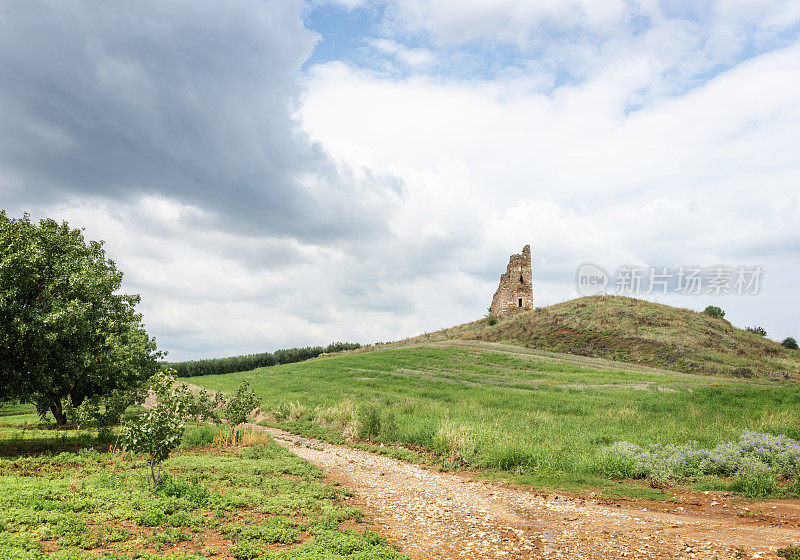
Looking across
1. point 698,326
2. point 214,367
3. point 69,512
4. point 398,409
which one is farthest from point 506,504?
point 214,367

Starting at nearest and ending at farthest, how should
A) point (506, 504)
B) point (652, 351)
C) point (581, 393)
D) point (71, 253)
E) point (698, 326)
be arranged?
point (506, 504), point (71, 253), point (581, 393), point (652, 351), point (698, 326)

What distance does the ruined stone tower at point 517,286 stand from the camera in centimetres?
7512

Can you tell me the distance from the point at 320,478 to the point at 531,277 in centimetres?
6767

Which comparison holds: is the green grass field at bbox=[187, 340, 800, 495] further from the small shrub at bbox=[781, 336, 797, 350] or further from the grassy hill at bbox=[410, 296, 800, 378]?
the small shrub at bbox=[781, 336, 797, 350]

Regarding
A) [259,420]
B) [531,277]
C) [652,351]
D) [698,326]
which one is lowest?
[259,420]

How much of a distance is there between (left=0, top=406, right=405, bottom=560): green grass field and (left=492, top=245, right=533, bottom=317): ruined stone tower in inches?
2549

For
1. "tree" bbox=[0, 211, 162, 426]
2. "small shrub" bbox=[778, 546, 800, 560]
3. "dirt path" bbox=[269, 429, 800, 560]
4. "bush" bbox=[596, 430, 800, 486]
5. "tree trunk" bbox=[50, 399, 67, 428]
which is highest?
"tree" bbox=[0, 211, 162, 426]

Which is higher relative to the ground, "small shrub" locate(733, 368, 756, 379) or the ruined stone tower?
the ruined stone tower

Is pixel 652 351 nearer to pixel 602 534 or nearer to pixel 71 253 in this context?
pixel 602 534

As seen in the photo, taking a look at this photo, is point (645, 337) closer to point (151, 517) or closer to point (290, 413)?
point (290, 413)

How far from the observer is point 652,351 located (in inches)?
1802

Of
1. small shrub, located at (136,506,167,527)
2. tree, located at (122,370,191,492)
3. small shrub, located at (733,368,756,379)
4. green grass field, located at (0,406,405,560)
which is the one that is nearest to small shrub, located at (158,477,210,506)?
green grass field, located at (0,406,405,560)

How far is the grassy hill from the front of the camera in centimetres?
4300

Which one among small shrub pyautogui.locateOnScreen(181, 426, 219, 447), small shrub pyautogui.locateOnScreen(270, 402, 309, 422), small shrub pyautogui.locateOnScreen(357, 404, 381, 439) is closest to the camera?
small shrub pyautogui.locateOnScreen(181, 426, 219, 447)
